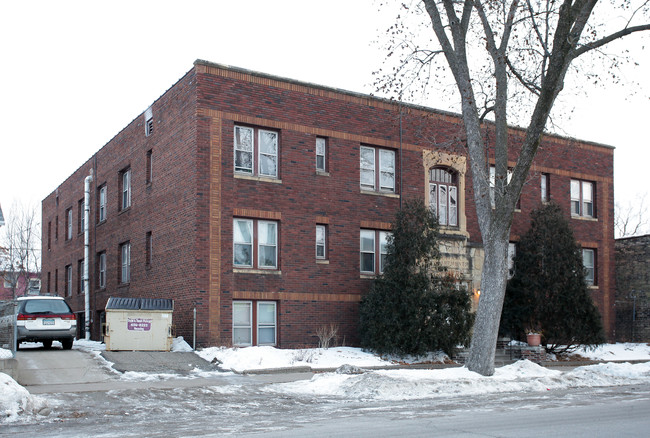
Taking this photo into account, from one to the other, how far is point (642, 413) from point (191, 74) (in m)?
16.6

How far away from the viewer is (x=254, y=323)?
2333cm

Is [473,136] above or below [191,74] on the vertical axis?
below

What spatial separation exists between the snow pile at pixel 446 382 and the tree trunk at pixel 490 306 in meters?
0.44

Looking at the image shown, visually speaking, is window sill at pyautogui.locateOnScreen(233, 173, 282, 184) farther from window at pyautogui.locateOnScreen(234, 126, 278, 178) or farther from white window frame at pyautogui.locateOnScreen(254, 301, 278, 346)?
white window frame at pyautogui.locateOnScreen(254, 301, 278, 346)

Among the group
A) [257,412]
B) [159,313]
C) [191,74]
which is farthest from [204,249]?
[257,412]

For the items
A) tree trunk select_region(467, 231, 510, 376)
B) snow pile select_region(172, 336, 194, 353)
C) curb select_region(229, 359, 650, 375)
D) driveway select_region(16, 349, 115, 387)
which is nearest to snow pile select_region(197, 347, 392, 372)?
curb select_region(229, 359, 650, 375)

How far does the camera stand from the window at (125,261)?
93.8 ft

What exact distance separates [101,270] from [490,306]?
19543 mm

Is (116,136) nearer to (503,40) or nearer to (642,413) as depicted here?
(503,40)

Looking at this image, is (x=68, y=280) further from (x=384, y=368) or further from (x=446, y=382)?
(x=446, y=382)

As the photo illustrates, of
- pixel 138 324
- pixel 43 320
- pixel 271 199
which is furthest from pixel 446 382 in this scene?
pixel 43 320

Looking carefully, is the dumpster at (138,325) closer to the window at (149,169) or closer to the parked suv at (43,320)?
the parked suv at (43,320)

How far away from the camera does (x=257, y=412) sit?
1273 centimetres

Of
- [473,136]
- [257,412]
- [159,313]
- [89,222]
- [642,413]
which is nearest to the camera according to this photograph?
[642,413]
